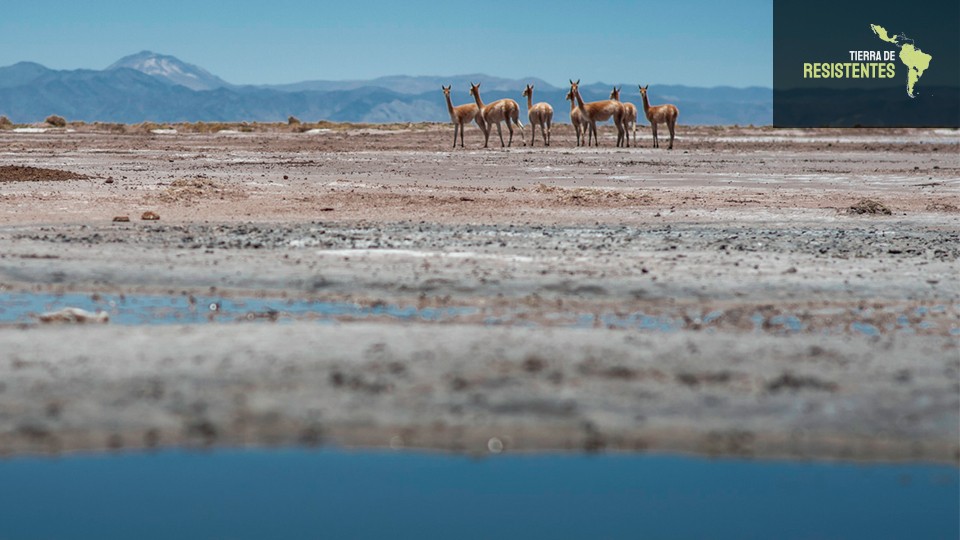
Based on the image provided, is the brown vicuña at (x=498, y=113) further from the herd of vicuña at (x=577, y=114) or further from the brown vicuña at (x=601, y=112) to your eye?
the brown vicuña at (x=601, y=112)

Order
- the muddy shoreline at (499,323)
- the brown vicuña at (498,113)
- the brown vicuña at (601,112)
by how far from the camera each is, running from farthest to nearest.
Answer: the brown vicuña at (601,112) → the brown vicuña at (498,113) → the muddy shoreline at (499,323)

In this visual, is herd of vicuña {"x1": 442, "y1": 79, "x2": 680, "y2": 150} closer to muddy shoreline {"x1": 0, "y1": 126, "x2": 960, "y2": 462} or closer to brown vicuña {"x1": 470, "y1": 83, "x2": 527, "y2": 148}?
brown vicuña {"x1": 470, "y1": 83, "x2": 527, "y2": 148}

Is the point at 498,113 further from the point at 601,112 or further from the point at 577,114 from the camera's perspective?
the point at 601,112

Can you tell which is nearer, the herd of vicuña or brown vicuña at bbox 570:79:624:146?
the herd of vicuña

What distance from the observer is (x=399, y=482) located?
7.26m

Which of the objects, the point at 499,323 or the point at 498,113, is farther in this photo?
the point at 498,113

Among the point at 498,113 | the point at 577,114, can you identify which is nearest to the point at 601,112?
the point at 577,114

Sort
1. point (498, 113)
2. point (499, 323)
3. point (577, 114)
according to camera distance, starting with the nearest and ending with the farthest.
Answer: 1. point (499, 323)
2. point (498, 113)
3. point (577, 114)

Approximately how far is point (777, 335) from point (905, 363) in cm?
126

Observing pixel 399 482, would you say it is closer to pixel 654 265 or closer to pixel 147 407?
pixel 147 407

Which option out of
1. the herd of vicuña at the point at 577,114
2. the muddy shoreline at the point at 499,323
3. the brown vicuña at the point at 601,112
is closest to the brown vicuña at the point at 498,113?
the herd of vicuña at the point at 577,114

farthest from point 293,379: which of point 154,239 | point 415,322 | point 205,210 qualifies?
point 205,210

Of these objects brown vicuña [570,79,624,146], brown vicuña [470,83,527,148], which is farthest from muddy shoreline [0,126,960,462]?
brown vicuña [570,79,624,146]

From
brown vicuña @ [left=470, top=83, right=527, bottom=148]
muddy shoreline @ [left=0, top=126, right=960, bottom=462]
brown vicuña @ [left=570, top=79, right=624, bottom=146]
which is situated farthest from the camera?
brown vicuña @ [left=570, top=79, right=624, bottom=146]
